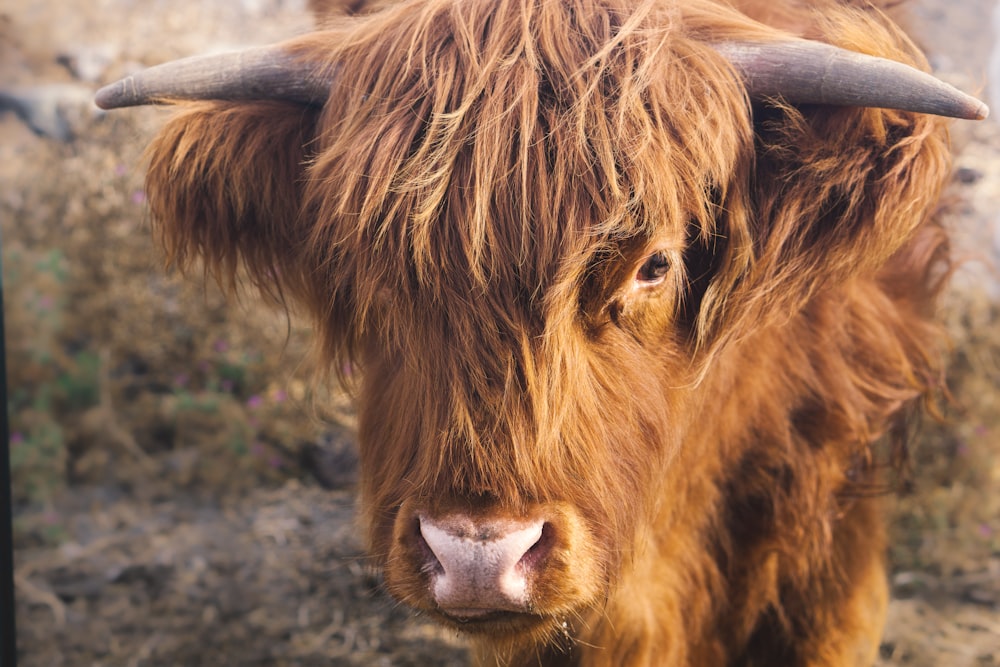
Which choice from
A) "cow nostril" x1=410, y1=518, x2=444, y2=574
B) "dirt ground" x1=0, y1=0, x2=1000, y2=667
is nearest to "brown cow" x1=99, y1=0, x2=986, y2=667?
"cow nostril" x1=410, y1=518, x2=444, y2=574

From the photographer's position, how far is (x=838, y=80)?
4.96ft

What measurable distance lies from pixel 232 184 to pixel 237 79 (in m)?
0.23

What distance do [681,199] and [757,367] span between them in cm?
63

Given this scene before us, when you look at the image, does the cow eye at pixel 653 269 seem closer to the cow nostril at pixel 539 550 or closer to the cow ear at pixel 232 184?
the cow nostril at pixel 539 550

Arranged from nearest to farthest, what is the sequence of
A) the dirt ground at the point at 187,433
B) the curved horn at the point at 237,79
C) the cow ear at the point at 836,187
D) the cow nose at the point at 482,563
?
the cow nose at the point at 482,563, the cow ear at the point at 836,187, the curved horn at the point at 237,79, the dirt ground at the point at 187,433

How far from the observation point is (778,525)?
7.16ft

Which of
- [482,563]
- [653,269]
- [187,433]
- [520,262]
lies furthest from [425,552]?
[187,433]

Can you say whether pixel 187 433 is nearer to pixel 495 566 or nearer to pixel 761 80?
pixel 495 566

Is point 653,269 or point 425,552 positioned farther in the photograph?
point 653,269

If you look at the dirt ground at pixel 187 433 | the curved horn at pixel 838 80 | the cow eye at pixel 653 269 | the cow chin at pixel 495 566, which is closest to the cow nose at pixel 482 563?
the cow chin at pixel 495 566

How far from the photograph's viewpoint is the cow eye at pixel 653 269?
1.61 meters

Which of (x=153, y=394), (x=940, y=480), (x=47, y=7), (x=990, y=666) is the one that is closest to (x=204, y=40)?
(x=47, y=7)

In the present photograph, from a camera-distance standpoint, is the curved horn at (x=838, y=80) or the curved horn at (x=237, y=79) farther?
the curved horn at (x=237, y=79)

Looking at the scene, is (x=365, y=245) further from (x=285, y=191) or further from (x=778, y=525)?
(x=778, y=525)
